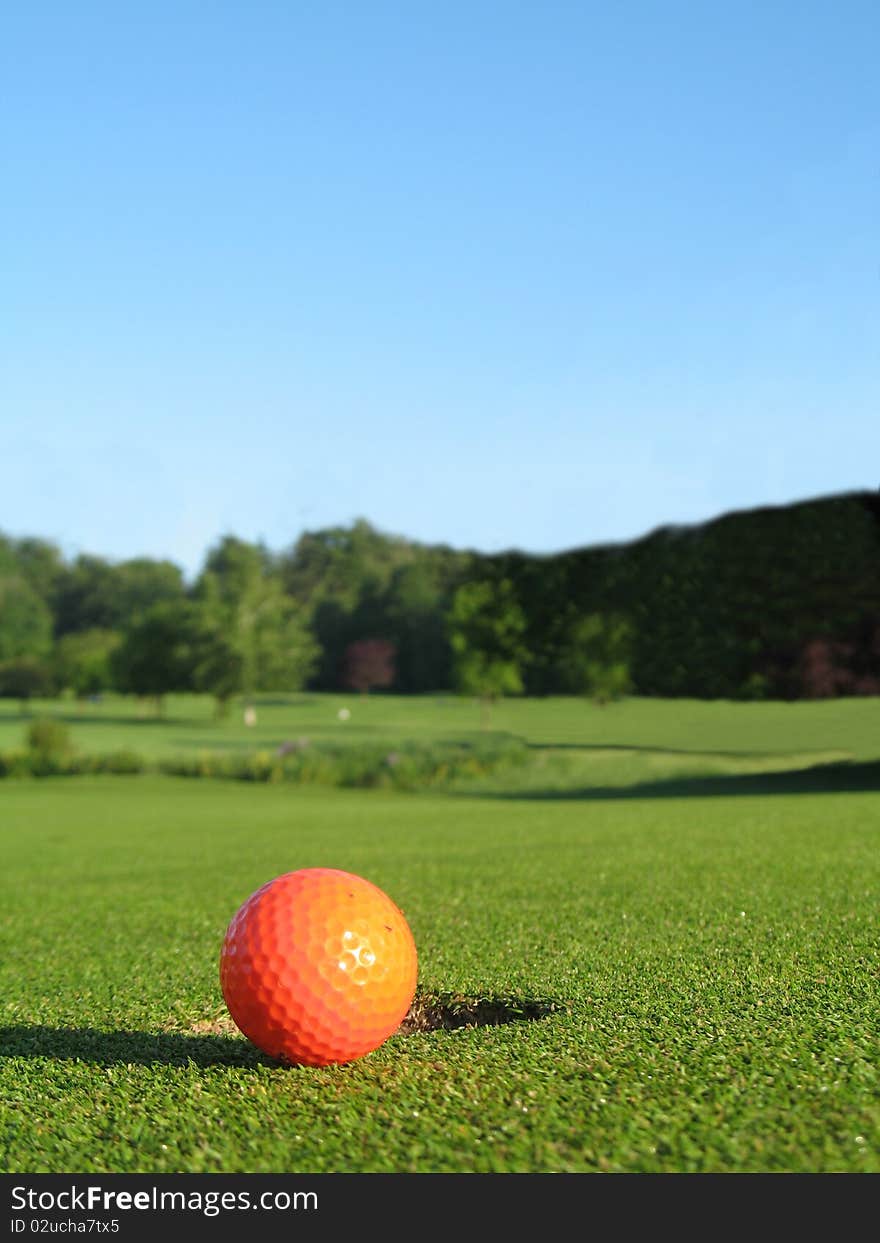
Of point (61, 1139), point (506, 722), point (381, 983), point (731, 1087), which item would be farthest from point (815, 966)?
point (506, 722)

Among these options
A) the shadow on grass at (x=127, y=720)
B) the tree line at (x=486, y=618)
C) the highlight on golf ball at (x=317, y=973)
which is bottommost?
the shadow on grass at (x=127, y=720)

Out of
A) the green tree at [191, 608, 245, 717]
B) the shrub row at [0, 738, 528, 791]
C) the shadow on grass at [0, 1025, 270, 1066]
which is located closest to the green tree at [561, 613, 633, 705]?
the shrub row at [0, 738, 528, 791]

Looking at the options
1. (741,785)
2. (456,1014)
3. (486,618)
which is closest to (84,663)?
(486,618)

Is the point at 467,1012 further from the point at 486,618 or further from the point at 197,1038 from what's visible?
the point at 486,618

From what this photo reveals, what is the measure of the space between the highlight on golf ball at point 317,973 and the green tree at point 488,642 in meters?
19.0

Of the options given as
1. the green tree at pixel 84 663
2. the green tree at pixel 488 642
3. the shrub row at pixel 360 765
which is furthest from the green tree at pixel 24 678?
the green tree at pixel 488 642

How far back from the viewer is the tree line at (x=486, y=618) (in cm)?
1958

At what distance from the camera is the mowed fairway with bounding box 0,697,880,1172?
255cm

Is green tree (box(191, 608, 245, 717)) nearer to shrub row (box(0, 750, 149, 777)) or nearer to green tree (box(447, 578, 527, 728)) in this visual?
shrub row (box(0, 750, 149, 777))

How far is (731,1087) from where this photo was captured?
109 inches

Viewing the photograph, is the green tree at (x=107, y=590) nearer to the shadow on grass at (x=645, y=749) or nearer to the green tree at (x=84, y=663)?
the green tree at (x=84, y=663)

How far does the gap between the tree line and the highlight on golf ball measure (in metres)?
17.5

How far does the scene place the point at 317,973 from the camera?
10.6 ft
